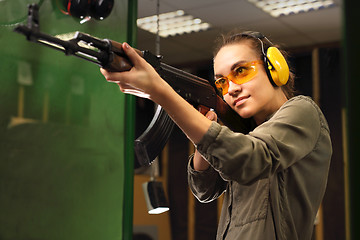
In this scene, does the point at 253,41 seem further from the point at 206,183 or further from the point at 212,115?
the point at 206,183

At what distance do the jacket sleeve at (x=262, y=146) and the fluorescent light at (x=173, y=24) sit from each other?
2.59 metres

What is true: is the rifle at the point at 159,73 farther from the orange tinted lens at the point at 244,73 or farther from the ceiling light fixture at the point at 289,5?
the ceiling light fixture at the point at 289,5

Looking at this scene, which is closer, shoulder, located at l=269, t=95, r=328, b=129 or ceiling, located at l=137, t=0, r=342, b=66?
shoulder, located at l=269, t=95, r=328, b=129

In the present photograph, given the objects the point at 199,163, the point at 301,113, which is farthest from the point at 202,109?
the point at 301,113

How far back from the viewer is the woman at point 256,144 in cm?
84

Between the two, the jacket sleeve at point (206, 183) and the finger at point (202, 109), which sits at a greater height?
the finger at point (202, 109)

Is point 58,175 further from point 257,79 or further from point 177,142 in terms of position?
point 177,142

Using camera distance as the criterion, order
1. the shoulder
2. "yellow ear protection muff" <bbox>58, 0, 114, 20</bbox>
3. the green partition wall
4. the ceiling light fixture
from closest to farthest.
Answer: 1. the shoulder
2. the green partition wall
3. "yellow ear protection muff" <bbox>58, 0, 114, 20</bbox>
4. the ceiling light fixture

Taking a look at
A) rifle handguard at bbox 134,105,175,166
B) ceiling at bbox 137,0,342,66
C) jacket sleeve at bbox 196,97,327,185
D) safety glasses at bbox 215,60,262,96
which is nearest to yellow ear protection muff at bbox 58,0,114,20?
rifle handguard at bbox 134,105,175,166

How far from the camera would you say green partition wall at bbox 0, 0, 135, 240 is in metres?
1.10

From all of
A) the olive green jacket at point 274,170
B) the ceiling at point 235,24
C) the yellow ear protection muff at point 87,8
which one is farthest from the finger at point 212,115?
the ceiling at point 235,24

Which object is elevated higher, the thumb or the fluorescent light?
the fluorescent light

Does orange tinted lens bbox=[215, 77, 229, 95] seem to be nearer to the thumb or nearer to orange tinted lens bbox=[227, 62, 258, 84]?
Result: orange tinted lens bbox=[227, 62, 258, 84]

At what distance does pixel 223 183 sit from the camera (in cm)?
125
